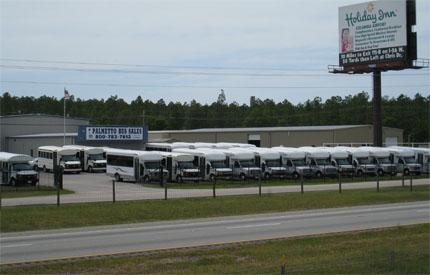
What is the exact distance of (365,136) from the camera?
82125 mm

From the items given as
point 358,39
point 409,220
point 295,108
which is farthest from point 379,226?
point 295,108

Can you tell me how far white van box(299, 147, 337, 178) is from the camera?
2083 inches

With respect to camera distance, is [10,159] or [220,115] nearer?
[10,159]

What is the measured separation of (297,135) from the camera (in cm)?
8081

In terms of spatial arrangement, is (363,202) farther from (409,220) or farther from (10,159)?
(10,159)

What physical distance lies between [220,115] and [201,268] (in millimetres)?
139128

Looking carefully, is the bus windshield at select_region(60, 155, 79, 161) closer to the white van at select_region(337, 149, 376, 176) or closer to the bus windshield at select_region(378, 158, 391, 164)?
the white van at select_region(337, 149, 376, 176)

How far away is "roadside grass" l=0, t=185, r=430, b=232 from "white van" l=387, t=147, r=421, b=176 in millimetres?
22236

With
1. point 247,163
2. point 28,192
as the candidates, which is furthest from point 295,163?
point 28,192

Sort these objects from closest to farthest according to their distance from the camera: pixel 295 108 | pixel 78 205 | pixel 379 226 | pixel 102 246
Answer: pixel 102 246 < pixel 379 226 < pixel 78 205 < pixel 295 108

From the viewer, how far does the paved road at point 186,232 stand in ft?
51.7

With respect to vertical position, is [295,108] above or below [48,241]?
above

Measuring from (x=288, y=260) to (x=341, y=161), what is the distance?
43.0 meters

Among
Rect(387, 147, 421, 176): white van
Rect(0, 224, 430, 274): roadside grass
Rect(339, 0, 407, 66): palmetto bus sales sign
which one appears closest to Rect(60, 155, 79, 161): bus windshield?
Rect(387, 147, 421, 176): white van
